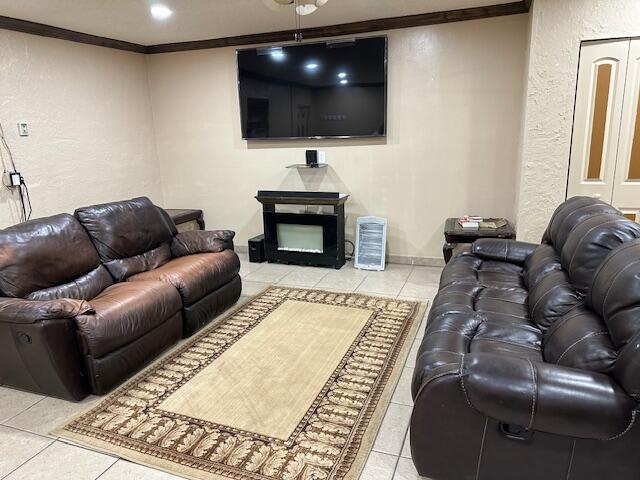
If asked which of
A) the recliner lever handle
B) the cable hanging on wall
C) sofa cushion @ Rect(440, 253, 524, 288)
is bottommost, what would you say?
the recliner lever handle

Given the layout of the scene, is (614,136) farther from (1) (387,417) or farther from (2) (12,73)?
(2) (12,73)

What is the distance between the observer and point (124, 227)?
3469mm

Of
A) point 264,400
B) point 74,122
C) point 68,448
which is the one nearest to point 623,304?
point 264,400

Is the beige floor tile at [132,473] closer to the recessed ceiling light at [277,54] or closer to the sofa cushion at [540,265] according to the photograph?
the sofa cushion at [540,265]

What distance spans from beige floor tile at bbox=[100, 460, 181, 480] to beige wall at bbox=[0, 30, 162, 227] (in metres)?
2.98

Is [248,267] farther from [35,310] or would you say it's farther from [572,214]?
[572,214]

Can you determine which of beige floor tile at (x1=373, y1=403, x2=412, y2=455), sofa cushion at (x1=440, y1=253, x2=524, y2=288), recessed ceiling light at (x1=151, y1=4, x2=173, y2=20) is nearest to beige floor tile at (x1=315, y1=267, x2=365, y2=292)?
sofa cushion at (x1=440, y1=253, x2=524, y2=288)

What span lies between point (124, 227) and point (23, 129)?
1.63 m

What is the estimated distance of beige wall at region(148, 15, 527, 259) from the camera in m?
4.27

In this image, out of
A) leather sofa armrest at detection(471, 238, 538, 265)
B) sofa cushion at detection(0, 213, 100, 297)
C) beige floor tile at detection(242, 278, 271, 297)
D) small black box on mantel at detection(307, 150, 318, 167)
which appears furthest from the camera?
small black box on mantel at detection(307, 150, 318, 167)

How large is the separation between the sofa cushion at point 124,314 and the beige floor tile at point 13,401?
17.5 inches

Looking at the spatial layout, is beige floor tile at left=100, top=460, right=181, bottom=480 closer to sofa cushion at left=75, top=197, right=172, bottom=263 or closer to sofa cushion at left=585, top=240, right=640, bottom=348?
sofa cushion at left=75, top=197, right=172, bottom=263

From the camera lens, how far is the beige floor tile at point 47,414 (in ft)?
7.52

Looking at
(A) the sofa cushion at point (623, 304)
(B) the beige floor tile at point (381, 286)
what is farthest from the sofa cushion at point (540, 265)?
(B) the beige floor tile at point (381, 286)
